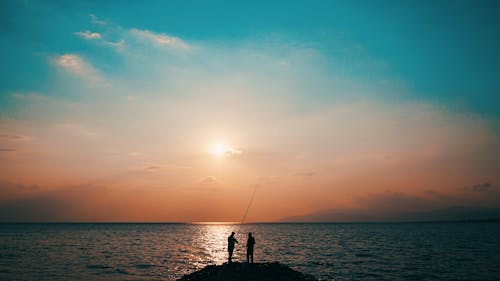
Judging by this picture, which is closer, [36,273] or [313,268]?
[36,273]

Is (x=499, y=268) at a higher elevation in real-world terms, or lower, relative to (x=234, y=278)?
lower

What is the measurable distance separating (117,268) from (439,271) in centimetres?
3258

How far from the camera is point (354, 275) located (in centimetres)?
3161

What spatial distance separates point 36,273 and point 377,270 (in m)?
33.3

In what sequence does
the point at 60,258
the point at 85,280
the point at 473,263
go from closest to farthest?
the point at 85,280 → the point at 473,263 → the point at 60,258

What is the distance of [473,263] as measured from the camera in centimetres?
3928

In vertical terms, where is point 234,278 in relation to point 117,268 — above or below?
above

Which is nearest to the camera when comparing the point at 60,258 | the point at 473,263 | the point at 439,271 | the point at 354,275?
the point at 354,275

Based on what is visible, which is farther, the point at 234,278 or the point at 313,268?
the point at 313,268

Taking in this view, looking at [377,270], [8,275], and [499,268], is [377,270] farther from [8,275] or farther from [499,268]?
[8,275]

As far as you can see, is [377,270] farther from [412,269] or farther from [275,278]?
[275,278]

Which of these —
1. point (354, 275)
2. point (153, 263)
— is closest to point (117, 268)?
point (153, 263)

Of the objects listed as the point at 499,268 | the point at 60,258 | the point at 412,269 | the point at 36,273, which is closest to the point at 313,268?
the point at 412,269

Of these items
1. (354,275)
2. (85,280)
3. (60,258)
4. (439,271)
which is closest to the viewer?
(85,280)
